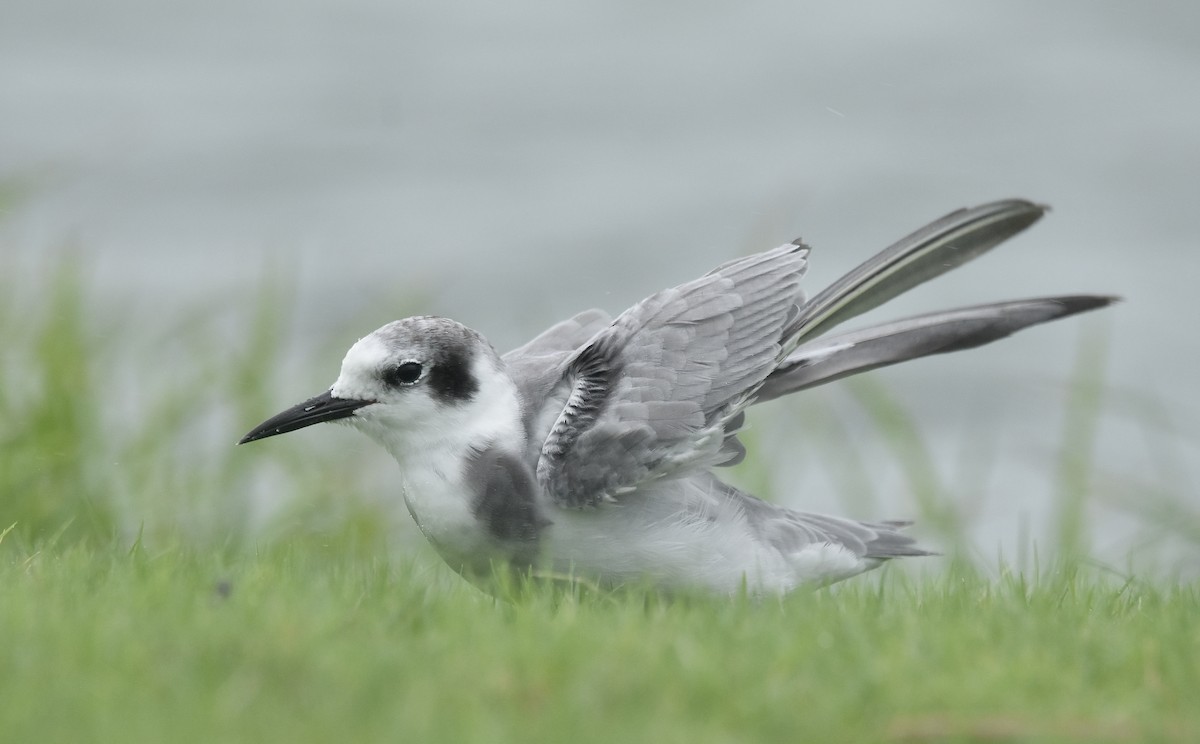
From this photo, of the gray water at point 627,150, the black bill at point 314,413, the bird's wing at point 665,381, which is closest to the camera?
the bird's wing at point 665,381

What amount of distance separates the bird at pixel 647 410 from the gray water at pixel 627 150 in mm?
7754

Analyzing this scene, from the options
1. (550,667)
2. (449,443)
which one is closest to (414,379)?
(449,443)

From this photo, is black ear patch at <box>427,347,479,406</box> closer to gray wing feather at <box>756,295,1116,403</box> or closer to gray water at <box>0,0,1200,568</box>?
gray wing feather at <box>756,295,1116,403</box>

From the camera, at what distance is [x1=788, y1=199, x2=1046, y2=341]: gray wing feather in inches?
216

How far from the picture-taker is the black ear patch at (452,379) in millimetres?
5543

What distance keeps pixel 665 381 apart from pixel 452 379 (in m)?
0.77

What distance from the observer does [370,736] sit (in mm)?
3424

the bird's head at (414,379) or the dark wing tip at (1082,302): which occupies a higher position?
the dark wing tip at (1082,302)

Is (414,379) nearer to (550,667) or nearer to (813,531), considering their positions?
(813,531)

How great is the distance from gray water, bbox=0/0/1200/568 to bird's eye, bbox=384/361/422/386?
26.6ft

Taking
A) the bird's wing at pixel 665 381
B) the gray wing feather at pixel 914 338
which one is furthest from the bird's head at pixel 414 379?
the gray wing feather at pixel 914 338

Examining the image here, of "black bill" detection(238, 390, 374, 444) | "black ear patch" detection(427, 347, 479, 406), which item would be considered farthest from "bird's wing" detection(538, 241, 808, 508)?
"black bill" detection(238, 390, 374, 444)

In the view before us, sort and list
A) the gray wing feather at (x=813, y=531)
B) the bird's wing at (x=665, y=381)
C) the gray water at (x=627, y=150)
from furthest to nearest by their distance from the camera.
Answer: the gray water at (x=627, y=150)
the gray wing feather at (x=813, y=531)
the bird's wing at (x=665, y=381)

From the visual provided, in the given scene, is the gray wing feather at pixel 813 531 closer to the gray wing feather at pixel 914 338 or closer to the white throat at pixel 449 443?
the gray wing feather at pixel 914 338
